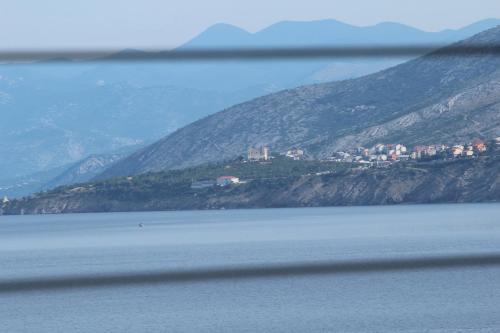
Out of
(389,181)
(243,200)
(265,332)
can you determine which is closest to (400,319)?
(265,332)

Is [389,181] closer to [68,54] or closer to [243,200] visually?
[243,200]

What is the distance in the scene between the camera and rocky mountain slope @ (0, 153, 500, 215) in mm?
111875

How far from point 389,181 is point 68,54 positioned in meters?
118

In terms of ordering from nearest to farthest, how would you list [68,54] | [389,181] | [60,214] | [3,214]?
[68,54] < [389,181] < [60,214] < [3,214]

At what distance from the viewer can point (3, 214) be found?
163375 millimetres

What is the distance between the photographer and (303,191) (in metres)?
128

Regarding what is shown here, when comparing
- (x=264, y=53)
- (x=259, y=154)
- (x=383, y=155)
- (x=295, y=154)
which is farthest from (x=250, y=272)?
(x=259, y=154)

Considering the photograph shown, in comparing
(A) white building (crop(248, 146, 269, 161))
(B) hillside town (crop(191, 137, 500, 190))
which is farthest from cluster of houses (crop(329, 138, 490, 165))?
(A) white building (crop(248, 146, 269, 161))

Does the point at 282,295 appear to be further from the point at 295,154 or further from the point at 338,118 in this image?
the point at 338,118

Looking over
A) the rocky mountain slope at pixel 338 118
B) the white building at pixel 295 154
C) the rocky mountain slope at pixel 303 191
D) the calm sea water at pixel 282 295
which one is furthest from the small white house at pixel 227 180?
the calm sea water at pixel 282 295

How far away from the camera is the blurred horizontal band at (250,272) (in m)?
1.66

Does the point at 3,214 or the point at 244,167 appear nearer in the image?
the point at 244,167

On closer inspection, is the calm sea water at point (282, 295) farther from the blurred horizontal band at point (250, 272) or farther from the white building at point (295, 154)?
the white building at point (295, 154)

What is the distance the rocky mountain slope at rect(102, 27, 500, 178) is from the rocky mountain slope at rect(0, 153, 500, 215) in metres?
14.4
